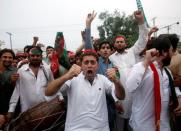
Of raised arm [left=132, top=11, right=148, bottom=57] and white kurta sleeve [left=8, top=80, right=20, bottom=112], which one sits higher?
raised arm [left=132, top=11, right=148, bottom=57]

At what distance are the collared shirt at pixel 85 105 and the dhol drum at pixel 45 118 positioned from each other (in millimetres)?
591

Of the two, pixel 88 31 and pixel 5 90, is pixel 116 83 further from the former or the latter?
pixel 5 90

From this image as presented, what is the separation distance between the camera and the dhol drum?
4.11 meters

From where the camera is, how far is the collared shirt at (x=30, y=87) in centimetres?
482

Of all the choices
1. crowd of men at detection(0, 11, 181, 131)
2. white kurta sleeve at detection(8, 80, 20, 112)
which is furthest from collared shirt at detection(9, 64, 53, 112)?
crowd of men at detection(0, 11, 181, 131)

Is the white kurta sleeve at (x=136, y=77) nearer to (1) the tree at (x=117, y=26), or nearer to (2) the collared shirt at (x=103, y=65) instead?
(2) the collared shirt at (x=103, y=65)

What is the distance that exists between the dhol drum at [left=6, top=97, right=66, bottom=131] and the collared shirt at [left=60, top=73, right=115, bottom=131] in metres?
0.59

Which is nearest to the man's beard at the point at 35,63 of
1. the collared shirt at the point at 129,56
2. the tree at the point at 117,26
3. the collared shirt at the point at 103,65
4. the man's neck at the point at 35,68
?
the man's neck at the point at 35,68

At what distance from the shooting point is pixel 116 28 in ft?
149

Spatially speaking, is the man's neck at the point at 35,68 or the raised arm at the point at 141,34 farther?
the man's neck at the point at 35,68

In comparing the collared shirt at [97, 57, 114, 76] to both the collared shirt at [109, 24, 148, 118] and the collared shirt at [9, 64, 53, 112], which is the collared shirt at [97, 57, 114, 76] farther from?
the collared shirt at [9, 64, 53, 112]

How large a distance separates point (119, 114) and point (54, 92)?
1809 millimetres

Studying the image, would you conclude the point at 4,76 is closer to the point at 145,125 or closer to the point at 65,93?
the point at 65,93

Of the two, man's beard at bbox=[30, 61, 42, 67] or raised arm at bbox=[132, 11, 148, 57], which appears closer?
raised arm at bbox=[132, 11, 148, 57]
